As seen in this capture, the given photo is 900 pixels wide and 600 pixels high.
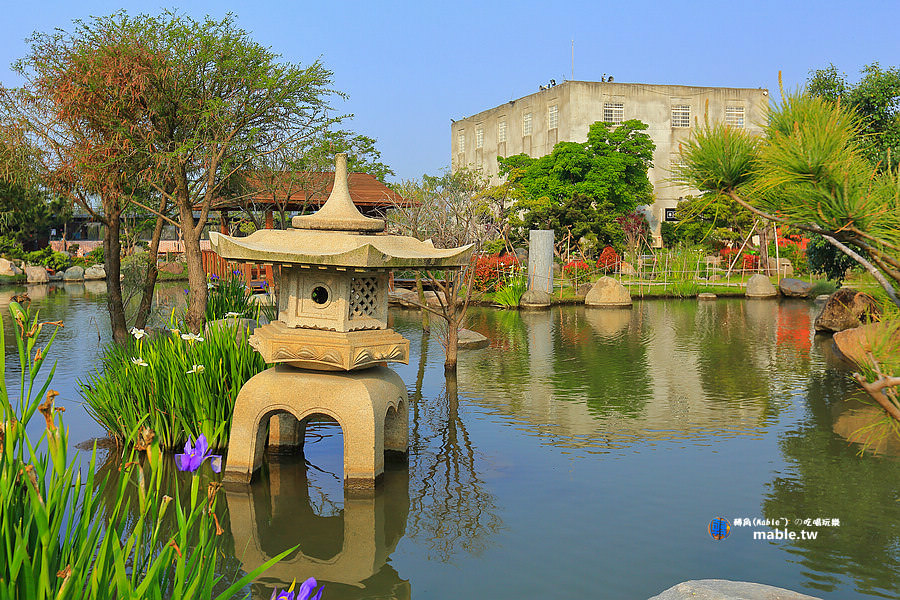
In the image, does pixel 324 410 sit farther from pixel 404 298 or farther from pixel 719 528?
pixel 404 298

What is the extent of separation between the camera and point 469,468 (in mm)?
7395

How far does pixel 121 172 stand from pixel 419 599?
914 centimetres

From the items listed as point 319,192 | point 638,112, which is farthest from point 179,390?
point 638,112

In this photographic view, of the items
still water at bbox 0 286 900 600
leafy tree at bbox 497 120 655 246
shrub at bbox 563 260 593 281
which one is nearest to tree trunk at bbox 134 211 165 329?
still water at bbox 0 286 900 600

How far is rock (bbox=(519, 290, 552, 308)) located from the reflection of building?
561 inches

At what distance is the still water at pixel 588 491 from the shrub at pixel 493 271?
973 cm

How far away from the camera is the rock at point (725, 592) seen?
381cm

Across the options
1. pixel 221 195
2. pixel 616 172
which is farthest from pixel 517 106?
pixel 221 195

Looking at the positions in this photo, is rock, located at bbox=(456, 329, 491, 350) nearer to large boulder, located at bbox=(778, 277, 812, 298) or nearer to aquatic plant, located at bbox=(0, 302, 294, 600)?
aquatic plant, located at bbox=(0, 302, 294, 600)

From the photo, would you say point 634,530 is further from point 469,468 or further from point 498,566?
point 469,468

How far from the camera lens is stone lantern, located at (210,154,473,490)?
21.1 feet

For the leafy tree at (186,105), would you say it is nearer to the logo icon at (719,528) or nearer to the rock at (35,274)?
the logo icon at (719,528)

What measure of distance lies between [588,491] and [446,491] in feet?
4.17

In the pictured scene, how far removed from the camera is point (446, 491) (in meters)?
6.76
